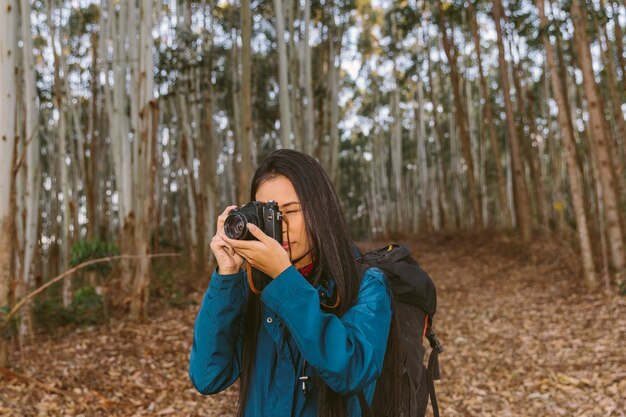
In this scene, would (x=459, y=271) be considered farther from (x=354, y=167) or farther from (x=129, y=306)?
(x=354, y=167)

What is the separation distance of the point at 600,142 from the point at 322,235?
24.7 feet

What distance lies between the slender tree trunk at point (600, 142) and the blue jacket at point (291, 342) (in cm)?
735

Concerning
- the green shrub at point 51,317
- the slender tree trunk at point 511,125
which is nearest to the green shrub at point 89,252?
the green shrub at point 51,317

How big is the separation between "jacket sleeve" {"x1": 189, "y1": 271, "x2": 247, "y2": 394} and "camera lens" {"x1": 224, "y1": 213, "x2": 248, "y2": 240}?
116mm

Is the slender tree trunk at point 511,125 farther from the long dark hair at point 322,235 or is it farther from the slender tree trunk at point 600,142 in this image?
the long dark hair at point 322,235

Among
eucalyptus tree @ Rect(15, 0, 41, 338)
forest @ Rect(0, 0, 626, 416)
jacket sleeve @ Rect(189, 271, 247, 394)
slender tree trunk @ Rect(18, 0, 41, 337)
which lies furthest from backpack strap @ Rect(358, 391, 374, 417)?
slender tree trunk @ Rect(18, 0, 41, 337)

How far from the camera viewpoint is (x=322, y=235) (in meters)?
1.30

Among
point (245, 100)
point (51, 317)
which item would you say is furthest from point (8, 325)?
point (245, 100)

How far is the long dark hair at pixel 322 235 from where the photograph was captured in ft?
4.21

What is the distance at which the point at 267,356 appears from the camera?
1.34m

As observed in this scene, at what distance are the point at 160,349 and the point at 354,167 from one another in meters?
30.0

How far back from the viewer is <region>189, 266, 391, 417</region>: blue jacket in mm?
1160

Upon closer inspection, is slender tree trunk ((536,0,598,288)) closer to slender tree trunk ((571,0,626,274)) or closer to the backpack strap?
slender tree trunk ((571,0,626,274))

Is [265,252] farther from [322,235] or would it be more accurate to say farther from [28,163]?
[28,163]
